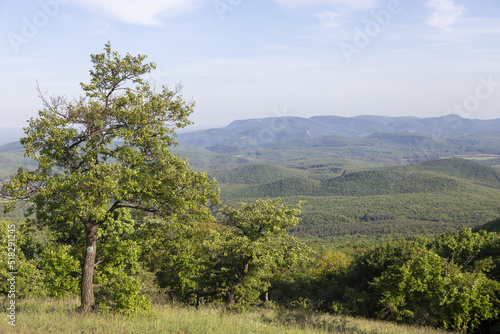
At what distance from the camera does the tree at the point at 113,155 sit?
9.92 meters

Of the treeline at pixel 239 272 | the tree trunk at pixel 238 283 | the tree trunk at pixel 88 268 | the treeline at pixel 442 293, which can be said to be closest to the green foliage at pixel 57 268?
the treeline at pixel 239 272

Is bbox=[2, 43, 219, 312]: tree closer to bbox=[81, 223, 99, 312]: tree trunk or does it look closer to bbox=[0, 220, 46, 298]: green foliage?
bbox=[81, 223, 99, 312]: tree trunk

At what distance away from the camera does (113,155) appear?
10.9m

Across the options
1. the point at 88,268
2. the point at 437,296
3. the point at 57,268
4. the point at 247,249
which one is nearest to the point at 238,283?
the point at 247,249

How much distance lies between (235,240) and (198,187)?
389 inches

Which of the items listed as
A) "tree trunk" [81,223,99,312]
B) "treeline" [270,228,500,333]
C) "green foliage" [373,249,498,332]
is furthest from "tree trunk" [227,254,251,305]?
"tree trunk" [81,223,99,312]

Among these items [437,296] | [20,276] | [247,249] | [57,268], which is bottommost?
[20,276]

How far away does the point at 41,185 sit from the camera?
33.4 feet

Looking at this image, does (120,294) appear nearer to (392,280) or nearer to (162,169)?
(162,169)

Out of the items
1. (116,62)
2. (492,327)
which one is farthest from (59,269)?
(492,327)

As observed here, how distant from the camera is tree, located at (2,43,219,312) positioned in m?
Answer: 9.92

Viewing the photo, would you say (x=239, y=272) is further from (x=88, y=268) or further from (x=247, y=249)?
(x=88, y=268)

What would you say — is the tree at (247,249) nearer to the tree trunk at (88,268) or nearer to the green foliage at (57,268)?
the tree trunk at (88,268)

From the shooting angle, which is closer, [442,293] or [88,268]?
[88,268]
